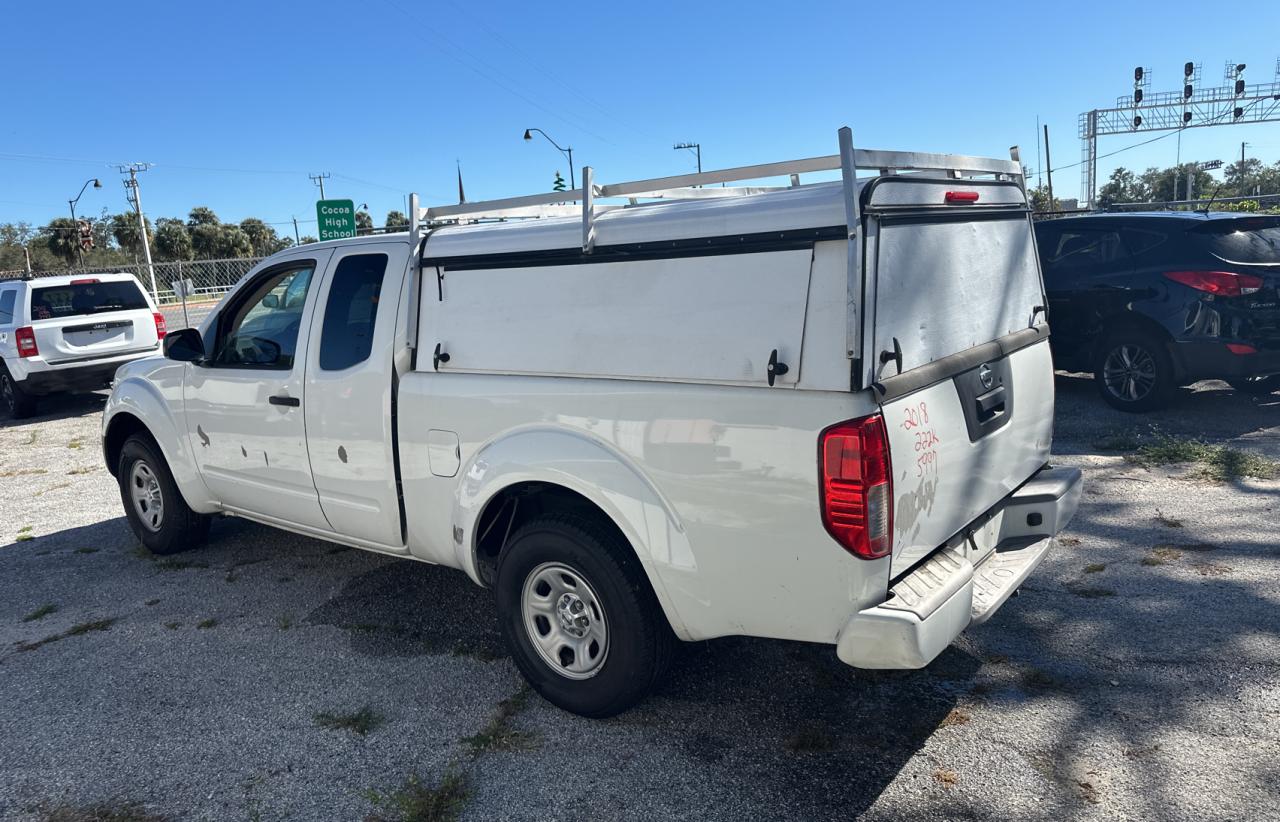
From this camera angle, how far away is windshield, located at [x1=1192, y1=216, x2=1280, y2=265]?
295 inches

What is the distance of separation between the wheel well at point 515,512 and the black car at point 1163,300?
6.38m

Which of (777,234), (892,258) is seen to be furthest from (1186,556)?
(777,234)

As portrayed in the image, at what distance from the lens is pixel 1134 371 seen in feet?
26.7

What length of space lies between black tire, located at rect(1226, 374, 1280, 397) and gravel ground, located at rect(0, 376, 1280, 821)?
3333 mm

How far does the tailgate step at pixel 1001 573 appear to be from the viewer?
3270 mm

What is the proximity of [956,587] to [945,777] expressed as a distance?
2.22 ft

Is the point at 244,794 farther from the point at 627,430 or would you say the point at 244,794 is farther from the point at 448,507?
the point at 627,430

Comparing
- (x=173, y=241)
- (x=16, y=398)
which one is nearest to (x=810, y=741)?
(x=16, y=398)

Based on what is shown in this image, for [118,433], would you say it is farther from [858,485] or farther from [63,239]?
[63,239]

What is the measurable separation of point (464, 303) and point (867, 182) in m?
1.79

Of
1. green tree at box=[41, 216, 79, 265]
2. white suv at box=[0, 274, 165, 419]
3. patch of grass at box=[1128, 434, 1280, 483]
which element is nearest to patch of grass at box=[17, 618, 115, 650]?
patch of grass at box=[1128, 434, 1280, 483]

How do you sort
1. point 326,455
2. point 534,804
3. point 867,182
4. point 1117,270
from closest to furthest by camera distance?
1. point 867,182
2. point 534,804
3. point 326,455
4. point 1117,270

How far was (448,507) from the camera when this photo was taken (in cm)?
395

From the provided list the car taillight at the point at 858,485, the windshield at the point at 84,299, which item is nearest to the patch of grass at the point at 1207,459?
the car taillight at the point at 858,485
